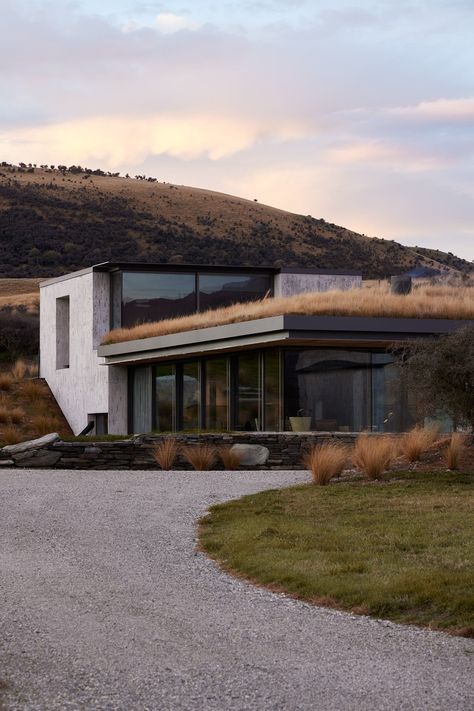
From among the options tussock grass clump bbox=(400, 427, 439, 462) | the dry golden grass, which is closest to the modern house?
the dry golden grass

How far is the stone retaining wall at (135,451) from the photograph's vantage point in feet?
67.9

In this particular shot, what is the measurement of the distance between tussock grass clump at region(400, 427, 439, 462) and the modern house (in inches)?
187

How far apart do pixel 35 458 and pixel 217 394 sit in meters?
7.49

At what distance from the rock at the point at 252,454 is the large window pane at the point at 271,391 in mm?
3509

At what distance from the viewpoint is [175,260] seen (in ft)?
220

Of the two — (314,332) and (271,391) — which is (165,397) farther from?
(314,332)

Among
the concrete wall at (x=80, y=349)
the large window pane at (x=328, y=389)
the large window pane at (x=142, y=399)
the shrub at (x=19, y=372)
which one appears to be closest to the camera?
the large window pane at (x=328, y=389)

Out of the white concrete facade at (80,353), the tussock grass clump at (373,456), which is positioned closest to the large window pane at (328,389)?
the tussock grass clump at (373,456)

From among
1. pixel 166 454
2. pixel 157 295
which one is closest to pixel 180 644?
pixel 166 454

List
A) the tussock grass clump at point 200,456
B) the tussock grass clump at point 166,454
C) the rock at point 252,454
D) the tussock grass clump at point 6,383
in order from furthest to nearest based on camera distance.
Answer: the tussock grass clump at point 6,383
the rock at point 252,454
the tussock grass clump at point 166,454
the tussock grass clump at point 200,456

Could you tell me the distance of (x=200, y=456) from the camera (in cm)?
2030

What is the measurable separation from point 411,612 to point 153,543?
3.90m

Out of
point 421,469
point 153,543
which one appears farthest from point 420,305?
point 153,543

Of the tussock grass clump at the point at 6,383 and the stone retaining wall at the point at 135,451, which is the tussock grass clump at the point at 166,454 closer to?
the stone retaining wall at the point at 135,451
